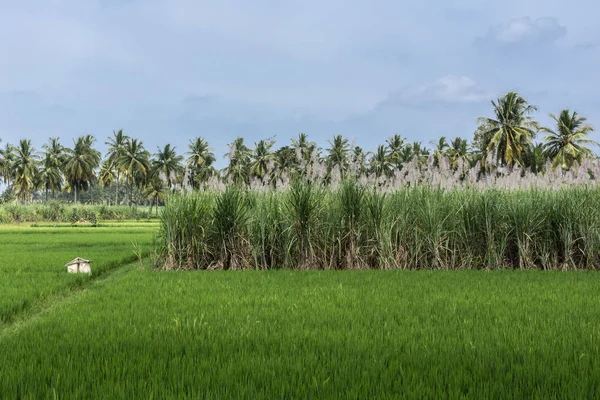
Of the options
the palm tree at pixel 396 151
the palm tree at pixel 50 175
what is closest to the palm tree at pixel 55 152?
the palm tree at pixel 50 175

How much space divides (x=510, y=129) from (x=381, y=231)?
37278 mm

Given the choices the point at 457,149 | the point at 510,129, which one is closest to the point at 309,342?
the point at 510,129

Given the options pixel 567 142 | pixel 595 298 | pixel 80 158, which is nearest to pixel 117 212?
pixel 80 158

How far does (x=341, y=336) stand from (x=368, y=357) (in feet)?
2.05

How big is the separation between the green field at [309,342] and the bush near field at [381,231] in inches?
105

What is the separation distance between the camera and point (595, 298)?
638cm

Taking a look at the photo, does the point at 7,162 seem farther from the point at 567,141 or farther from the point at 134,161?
the point at 567,141

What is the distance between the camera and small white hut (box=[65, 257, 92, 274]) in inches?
381

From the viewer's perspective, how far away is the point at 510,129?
4241 centimetres

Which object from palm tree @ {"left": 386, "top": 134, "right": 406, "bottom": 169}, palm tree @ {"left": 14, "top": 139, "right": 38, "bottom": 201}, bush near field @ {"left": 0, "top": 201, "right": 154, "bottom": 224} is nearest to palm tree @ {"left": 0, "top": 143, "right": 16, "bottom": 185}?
palm tree @ {"left": 14, "top": 139, "right": 38, "bottom": 201}

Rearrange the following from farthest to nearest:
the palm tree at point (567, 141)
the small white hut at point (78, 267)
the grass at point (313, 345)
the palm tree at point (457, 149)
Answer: the palm tree at point (457, 149), the palm tree at point (567, 141), the small white hut at point (78, 267), the grass at point (313, 345)

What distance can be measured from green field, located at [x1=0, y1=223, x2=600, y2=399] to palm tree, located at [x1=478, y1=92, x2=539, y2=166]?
38.0 m

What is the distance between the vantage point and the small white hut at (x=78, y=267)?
9.68 meters

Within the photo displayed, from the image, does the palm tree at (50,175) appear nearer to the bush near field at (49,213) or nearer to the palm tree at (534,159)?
the bush near field at (49,213)
